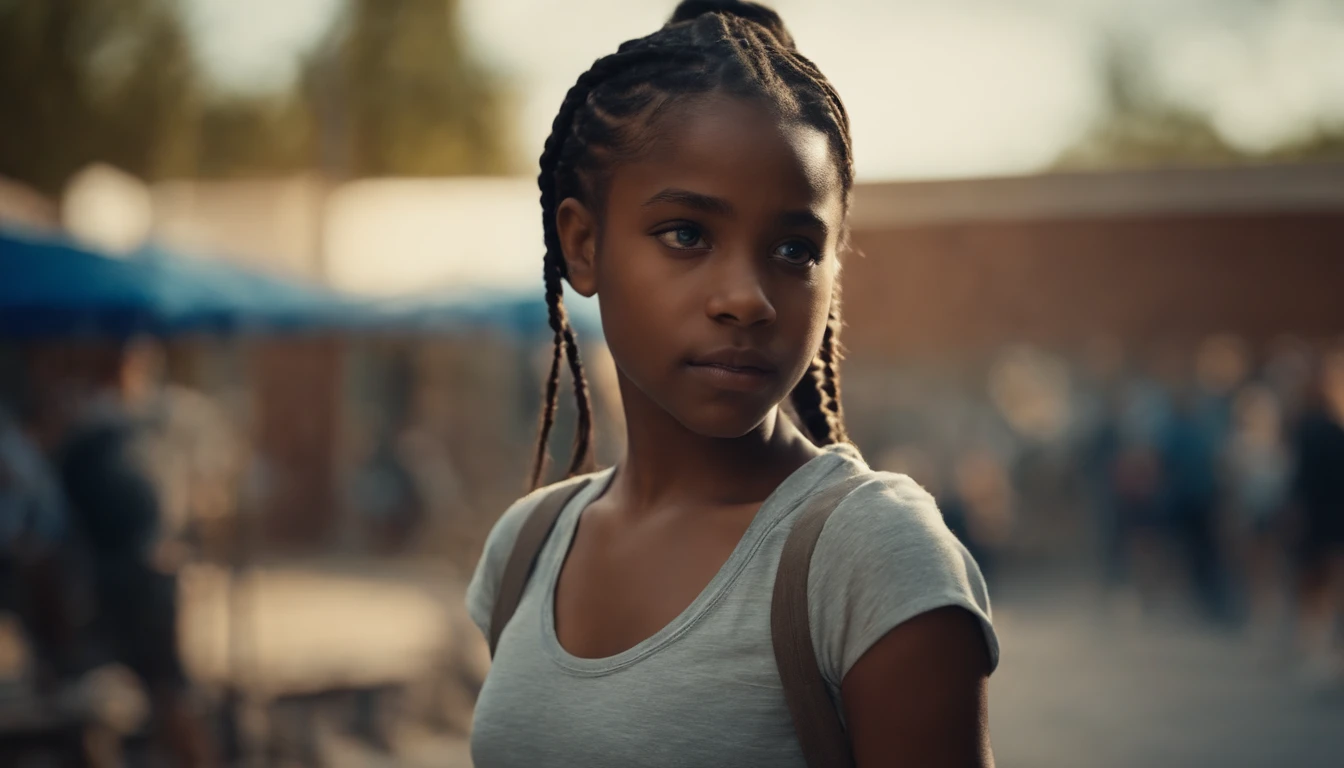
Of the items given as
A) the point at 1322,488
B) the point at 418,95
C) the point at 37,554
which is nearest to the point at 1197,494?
the point at 1322,488

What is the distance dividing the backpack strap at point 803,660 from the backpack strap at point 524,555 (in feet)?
1.57

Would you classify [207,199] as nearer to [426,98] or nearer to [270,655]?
[270,655]

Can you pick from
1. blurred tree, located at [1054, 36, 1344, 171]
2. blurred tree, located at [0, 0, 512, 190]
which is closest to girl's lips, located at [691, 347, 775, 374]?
blurred tree, located at [0, 0, 512, 190]

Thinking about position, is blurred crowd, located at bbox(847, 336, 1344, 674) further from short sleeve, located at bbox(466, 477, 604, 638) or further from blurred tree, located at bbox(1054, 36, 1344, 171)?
blurred tree, located at bbox(1054, 36, 1344, 171)

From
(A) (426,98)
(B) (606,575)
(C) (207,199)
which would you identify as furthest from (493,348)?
(B) (606,575)

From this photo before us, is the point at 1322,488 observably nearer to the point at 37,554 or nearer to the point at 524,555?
the point at 37,554

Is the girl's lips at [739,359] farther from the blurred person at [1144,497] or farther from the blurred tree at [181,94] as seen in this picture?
the blurred tree at [181,94]

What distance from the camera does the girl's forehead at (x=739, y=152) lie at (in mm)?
1376

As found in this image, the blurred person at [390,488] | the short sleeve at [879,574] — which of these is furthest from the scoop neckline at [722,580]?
the blurred person at [390,488]

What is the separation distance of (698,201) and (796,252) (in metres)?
0.12

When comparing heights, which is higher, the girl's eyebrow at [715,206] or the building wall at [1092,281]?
the girl's eyebrow at [715,206]

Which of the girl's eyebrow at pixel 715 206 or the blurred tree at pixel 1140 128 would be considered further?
the blurred tree at pixel 1140 128

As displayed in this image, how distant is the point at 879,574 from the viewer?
4.12ft

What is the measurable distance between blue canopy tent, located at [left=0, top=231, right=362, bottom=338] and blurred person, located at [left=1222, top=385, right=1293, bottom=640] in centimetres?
700
